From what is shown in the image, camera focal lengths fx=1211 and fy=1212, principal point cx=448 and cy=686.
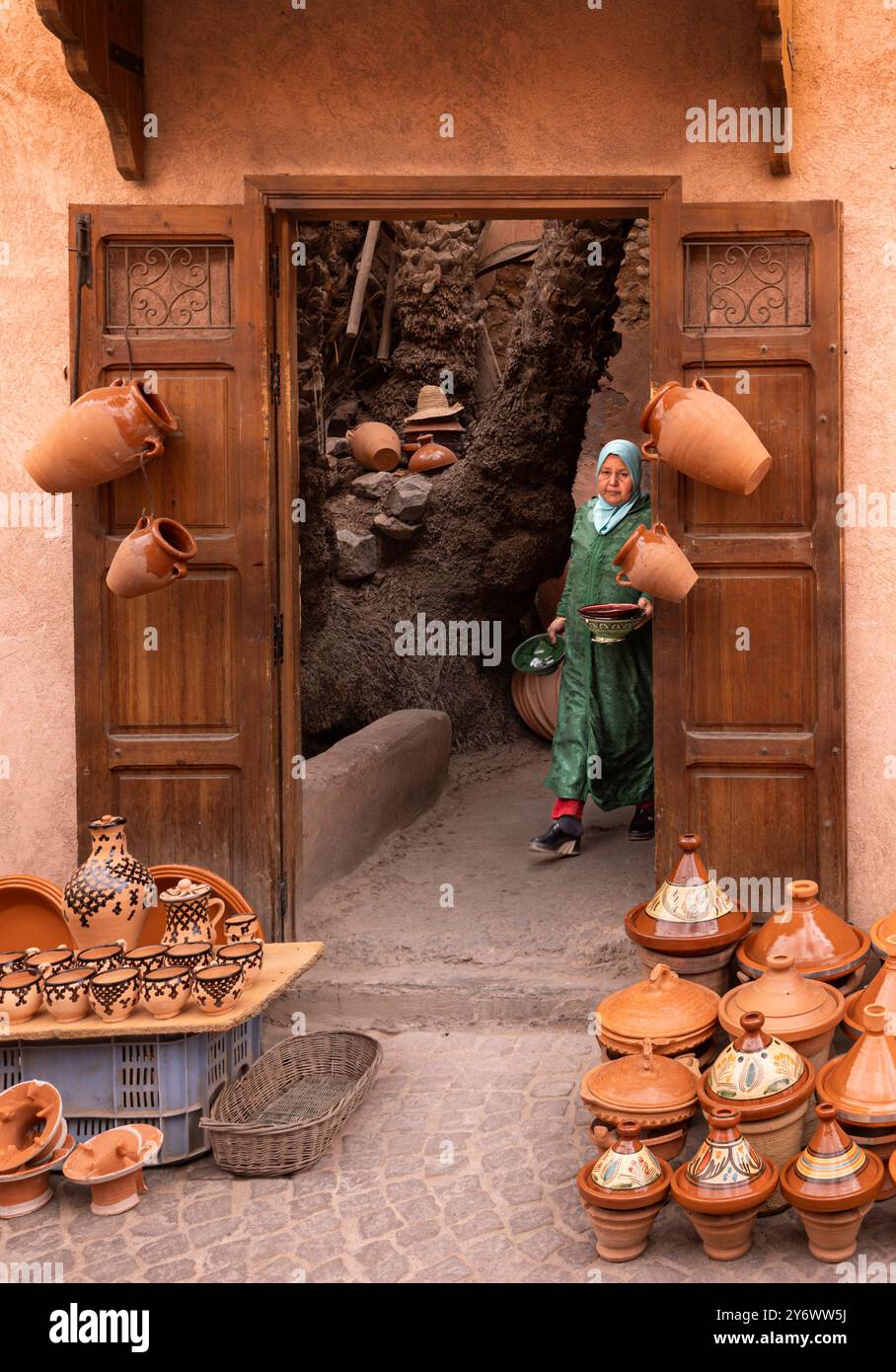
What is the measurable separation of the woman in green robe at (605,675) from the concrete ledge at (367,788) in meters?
0.97

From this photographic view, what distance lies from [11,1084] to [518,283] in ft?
36.2

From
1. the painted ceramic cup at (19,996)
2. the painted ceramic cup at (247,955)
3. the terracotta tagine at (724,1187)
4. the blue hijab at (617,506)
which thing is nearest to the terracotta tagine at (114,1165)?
the painted ceramic cup at (19,996)

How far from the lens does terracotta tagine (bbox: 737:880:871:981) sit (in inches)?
142

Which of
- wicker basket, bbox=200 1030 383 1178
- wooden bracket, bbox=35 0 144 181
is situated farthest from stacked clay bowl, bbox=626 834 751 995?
wooden bracket, bbox=35 0 144 181

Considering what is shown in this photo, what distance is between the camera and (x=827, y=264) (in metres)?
4.14

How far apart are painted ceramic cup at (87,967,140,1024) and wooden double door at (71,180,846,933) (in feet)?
3.07

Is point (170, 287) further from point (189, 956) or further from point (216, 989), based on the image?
Result: point (216, 989)

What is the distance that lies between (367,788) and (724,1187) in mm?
3497

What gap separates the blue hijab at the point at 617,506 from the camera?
17.7ft

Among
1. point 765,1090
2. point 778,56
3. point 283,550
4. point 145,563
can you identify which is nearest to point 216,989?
point 145,563

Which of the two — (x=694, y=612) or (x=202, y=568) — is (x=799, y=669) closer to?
(x=694, y=612)

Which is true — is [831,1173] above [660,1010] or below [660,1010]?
below

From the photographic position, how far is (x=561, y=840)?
19.3 feet
